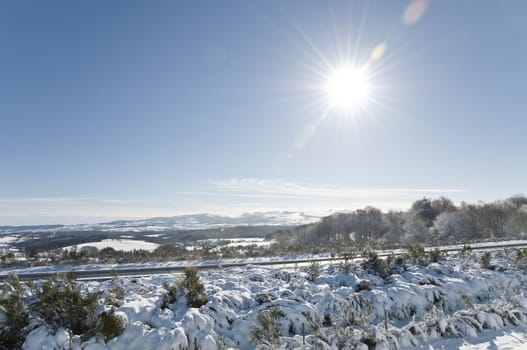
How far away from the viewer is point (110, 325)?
210 inches

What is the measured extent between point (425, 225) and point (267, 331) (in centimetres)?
5231

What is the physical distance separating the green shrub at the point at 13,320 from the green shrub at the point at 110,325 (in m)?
1.32

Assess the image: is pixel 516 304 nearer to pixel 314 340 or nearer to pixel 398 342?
pixel 398 342

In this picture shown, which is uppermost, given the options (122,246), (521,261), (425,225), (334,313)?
(425,225)

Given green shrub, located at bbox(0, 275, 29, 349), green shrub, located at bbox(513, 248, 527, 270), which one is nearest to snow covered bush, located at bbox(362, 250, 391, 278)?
green shrub, located at bbox(513, 248, 527, 270)

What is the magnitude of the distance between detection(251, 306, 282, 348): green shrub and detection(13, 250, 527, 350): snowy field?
0.06 m

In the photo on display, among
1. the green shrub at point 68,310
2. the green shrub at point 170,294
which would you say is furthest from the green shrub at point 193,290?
the green shrub at point 68,310

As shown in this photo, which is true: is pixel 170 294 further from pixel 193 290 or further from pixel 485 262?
pixel 485 262

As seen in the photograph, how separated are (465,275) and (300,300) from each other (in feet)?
18.9

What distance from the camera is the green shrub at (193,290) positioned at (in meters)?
6.65

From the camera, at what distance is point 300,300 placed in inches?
282

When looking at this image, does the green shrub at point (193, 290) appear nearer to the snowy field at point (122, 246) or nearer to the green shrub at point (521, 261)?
the green shrub at point (521, 261)

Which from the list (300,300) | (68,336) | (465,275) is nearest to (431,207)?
(465,275)

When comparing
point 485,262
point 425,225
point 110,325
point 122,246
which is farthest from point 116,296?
point 425,225
